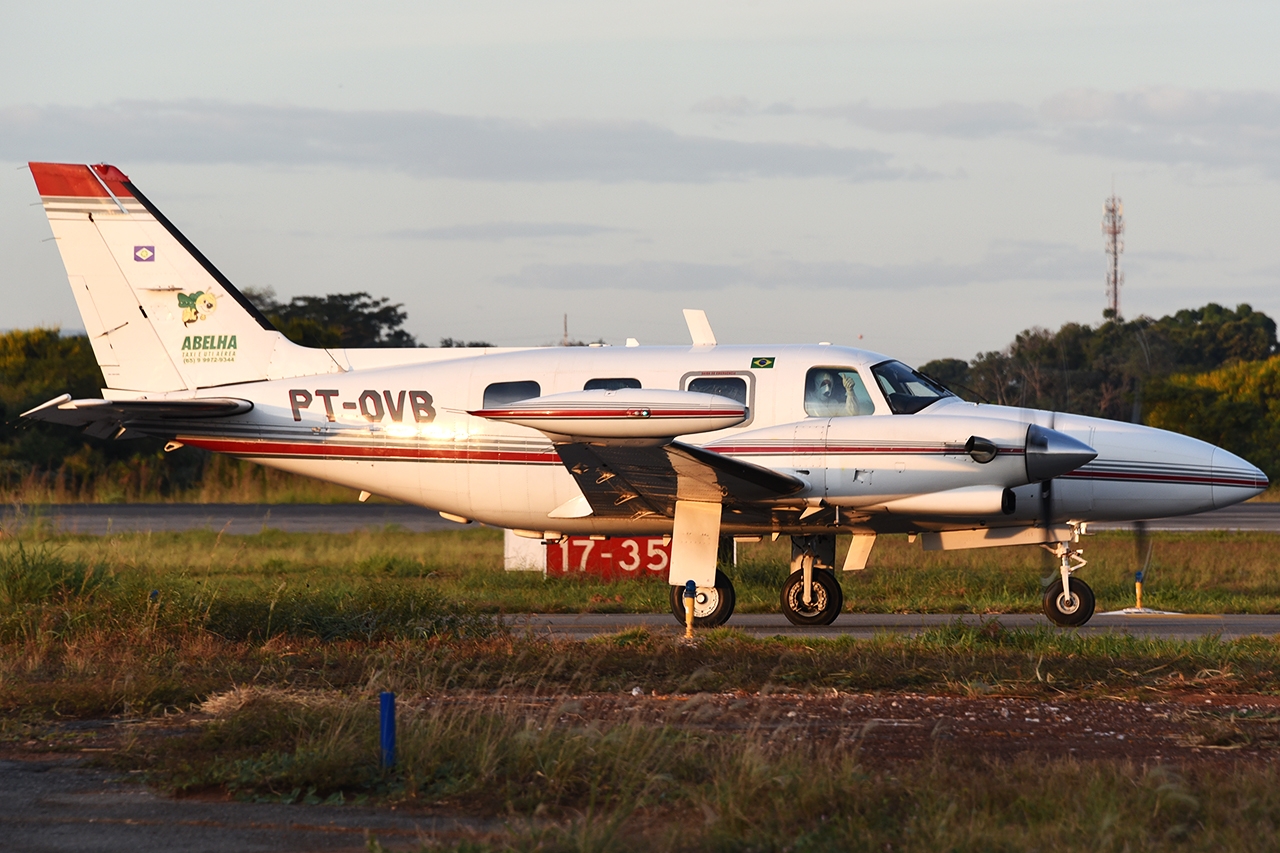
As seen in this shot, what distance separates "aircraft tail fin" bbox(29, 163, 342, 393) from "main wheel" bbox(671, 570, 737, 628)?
5.62 meters

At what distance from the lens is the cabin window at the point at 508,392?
1470 cm

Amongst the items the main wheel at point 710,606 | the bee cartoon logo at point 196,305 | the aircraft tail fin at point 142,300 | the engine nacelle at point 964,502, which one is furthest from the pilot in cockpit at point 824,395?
the bee cartoon logo at point 196,305

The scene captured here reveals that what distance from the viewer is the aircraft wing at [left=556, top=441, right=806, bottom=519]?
12.9 meters

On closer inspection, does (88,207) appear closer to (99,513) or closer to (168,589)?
(168,589)

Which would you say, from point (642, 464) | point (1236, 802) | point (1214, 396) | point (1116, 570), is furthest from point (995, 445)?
point (1214, 396)

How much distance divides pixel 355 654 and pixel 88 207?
8.56m

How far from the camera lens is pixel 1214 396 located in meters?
43.5

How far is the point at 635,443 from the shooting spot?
11891mm

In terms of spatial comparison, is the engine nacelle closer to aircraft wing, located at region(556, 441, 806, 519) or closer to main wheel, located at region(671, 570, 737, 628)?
aircraft wing, located at region(556, 441, 806, 519)

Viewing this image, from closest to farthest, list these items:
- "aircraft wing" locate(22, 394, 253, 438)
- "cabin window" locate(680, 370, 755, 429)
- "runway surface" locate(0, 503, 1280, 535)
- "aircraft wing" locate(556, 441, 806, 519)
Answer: "aircraft wing" locate(556, 441, 806, 519)
"cabin window" locate(680, 370, 755, 429)
"aircraft wing" locate(22, 394, 253, 438)
"runway surface" locate(0, 503, 1280, 535)

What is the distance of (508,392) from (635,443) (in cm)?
→ 329

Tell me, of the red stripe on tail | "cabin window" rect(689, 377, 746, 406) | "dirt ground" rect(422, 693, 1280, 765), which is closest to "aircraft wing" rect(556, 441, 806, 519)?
"cabin window" rect(689, 377, 746, 406)

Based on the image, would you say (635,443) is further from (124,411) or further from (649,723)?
(124,411)

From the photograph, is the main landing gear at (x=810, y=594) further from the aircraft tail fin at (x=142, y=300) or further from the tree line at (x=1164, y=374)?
the tree line at (x=1164, y=374)
